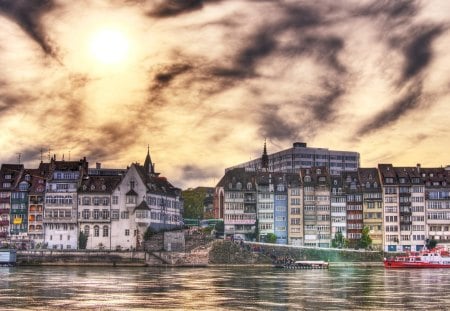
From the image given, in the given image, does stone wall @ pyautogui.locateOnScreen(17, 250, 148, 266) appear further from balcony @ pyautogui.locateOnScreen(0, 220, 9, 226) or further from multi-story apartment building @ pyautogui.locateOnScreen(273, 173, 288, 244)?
multi-story apartment building @ pyautogui.locateOnScreen(273, 173, 288, 244)

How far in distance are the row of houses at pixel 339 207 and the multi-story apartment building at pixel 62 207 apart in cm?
3615

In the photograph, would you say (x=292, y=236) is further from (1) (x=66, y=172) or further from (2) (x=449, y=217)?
(1) (x=66, y=172)

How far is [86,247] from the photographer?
162m

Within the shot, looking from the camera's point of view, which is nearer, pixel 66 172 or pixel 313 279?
pixel 313 279

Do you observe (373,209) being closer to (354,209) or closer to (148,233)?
(354,209)

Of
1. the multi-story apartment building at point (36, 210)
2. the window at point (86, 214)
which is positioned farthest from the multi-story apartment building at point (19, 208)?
the window at point (86, 214)

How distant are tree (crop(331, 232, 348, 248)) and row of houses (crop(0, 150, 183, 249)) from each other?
3605 cm

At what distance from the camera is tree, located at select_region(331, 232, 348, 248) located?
597ft

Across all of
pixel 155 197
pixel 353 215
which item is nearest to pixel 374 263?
pixel 353 215

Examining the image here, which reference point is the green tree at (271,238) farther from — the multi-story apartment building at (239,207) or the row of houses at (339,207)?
the multi-story apartment building at (239,207)

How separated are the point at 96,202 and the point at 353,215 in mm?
60613

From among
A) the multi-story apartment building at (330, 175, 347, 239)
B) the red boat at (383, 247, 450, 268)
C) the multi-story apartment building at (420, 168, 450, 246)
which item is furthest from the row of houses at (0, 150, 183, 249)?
the multi-story apartment building at (420, 168, 450, 246)

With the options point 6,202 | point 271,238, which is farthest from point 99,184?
point 271,238

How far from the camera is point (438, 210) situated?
188250mm
